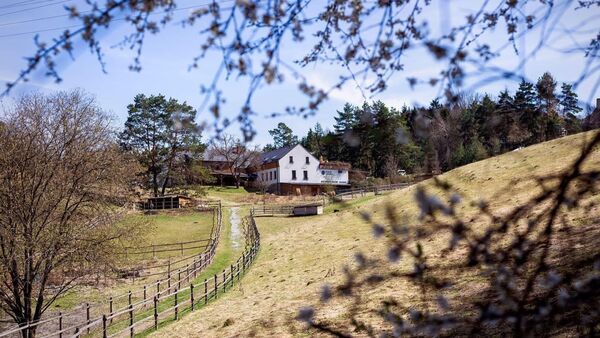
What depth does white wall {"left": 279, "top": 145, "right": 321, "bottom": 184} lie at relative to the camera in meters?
64.4

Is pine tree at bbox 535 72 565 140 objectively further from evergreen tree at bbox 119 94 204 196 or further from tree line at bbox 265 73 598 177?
evergreen tree at bbox 119 94 204 196

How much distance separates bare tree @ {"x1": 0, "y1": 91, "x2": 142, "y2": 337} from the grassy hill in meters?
6.43

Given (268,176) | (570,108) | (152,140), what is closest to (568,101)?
(570,108)

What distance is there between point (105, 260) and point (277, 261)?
7372 millimetres

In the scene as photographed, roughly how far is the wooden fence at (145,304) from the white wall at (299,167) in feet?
113

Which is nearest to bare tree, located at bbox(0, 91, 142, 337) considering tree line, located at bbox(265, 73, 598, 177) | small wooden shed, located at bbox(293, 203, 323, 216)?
tree line, located at bbox(265, 73, 598, 177)

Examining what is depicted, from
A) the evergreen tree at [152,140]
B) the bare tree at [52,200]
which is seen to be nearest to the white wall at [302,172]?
the evergreen tree at [152,140]

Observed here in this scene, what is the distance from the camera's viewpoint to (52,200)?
1884 centimetres

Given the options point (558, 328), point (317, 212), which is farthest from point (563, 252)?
point (317, 212)

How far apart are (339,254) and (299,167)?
152 feet

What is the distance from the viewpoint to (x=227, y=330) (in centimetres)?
1066

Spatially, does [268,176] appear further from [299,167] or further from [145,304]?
[145,304]

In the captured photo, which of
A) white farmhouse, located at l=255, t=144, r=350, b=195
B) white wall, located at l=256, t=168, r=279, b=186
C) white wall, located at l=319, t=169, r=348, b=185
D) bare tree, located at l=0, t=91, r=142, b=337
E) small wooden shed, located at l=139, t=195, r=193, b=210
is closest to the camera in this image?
bare tree, located at l=0, t=91, r=142, b=337

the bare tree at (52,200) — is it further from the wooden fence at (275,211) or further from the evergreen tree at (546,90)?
the wooden fence at (275,211)
